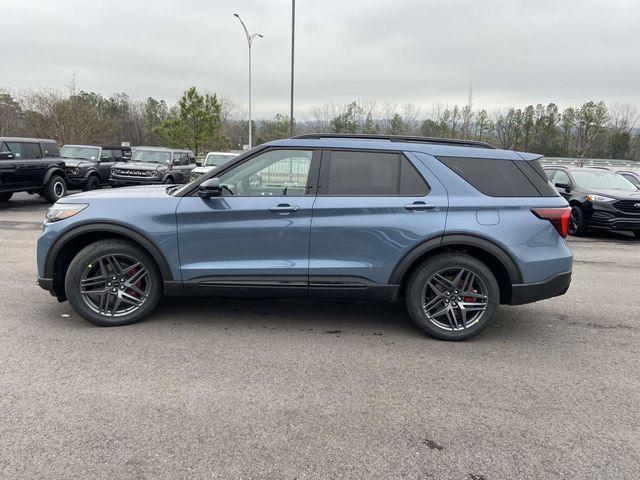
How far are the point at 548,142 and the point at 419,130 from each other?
18463mm

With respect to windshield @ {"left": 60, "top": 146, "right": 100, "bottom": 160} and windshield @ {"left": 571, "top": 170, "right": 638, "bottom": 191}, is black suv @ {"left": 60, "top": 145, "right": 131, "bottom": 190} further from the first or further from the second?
windshield @ {"left": 571, "top": 170, "right": 638, "bottom": 191}

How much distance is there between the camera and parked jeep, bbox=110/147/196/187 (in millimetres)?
16422

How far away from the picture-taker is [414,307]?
4.25 metres

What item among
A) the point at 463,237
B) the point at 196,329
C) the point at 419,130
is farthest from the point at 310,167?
the point at 419,130

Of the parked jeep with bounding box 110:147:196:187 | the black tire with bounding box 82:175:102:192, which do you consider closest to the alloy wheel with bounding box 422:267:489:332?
the parked jeep with bounding box 110:147:196:187

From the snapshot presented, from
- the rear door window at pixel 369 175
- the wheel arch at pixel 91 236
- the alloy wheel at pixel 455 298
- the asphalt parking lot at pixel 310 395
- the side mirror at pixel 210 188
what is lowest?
the asphalt parking lot at pixel 310 395

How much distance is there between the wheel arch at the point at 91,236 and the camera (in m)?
4.23

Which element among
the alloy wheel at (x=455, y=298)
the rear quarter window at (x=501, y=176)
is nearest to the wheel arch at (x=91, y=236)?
the alloy wheel at (x=455, y=298)

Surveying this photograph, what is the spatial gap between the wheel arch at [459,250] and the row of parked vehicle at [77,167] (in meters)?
11.1

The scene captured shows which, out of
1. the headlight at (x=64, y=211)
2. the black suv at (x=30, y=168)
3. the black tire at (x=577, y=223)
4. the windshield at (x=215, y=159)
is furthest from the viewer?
the windshield at (x=215, y=159)

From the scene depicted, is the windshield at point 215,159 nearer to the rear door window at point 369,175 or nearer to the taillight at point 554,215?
the rear door window at point 369,175

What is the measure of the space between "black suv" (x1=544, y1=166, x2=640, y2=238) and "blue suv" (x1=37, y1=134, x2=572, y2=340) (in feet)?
25.5

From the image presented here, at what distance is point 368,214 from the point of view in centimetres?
413

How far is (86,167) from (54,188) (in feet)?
7.64
